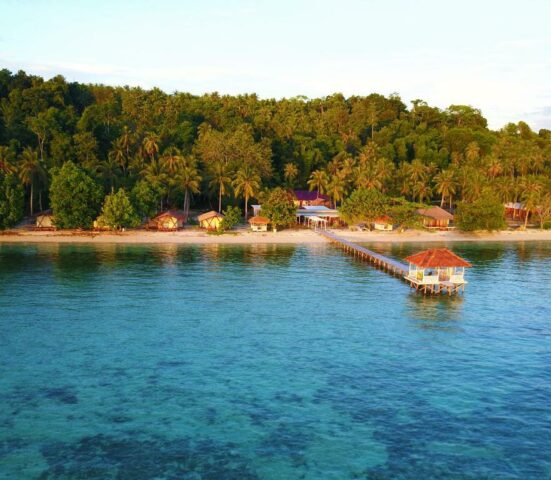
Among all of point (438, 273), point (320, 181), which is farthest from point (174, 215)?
point (438, 273)

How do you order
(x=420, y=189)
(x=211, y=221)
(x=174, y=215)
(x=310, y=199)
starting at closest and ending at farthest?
(x=174, y=215), (x=211, y=221), (x=420, y=189), (x=310, y=199)

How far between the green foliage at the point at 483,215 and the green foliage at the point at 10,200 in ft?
203

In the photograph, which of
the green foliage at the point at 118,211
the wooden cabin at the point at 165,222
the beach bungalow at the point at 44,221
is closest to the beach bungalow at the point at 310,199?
the wooden cabin at the point at 165,222

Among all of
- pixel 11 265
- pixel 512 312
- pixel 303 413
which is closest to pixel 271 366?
pixel 303 413

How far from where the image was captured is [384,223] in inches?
3324

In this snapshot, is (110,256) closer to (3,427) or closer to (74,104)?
(3,427)

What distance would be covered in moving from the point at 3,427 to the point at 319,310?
22603mm

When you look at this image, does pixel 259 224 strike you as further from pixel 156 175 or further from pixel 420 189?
pixel 420 189

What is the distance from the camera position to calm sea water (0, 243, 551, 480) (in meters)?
19.8

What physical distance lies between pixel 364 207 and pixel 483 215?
55.6 ft

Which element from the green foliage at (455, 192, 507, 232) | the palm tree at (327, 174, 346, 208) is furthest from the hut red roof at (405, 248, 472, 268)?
the palm tree at (327, 174, 346, 208)

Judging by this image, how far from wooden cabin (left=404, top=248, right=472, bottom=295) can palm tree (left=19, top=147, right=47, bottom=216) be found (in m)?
57.7

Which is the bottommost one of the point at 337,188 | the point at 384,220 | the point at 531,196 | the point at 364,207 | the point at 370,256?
the point at 370,256

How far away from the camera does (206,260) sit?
6034 cm
